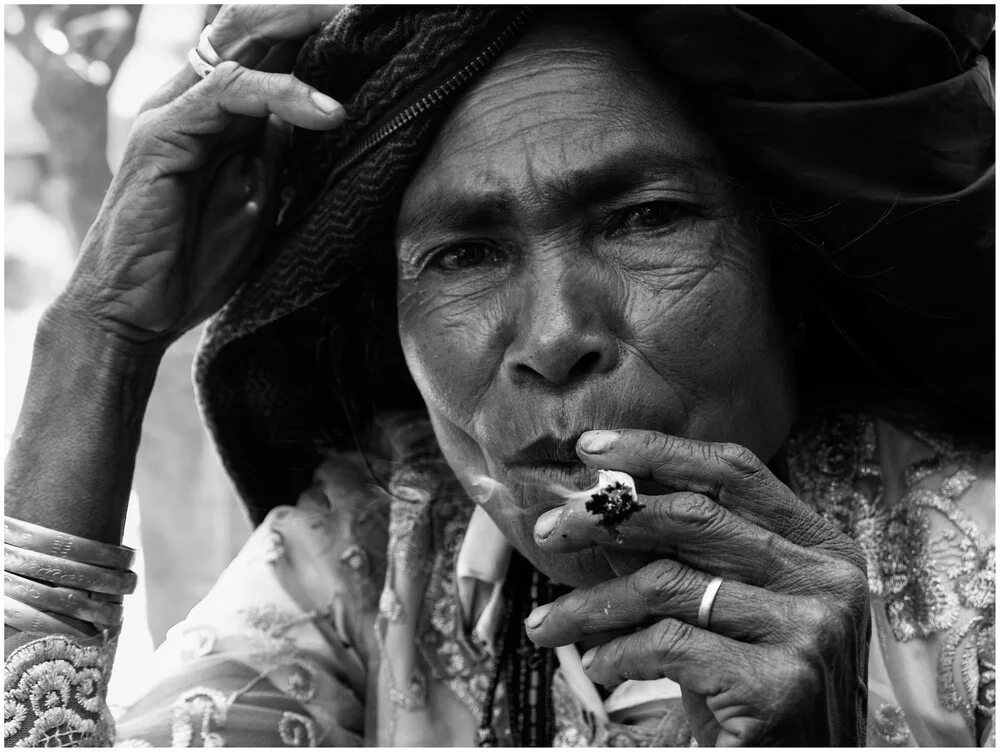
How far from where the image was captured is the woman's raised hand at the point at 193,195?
7.05ft

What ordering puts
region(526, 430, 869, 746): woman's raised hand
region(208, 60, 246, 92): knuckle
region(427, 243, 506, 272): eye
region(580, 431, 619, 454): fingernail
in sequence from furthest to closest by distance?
region(208, 60, 246, 92): knuckle → region(427, 243, 506, 272): eye → region(580, 431, 619, 454): fingernail → region(526, 430, 869, 746): woman's raised hand

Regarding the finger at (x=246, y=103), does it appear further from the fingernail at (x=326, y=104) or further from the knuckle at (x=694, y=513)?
the knuckle at (x=694, y=513)

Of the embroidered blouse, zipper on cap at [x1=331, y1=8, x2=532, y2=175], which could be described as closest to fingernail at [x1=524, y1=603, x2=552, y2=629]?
the embroidered blouse

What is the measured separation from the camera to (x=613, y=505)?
1.54 m

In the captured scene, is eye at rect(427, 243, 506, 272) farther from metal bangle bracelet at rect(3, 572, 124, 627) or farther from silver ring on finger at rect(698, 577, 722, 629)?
metal bangle bracelet at rect(3, 572, 124, 627)

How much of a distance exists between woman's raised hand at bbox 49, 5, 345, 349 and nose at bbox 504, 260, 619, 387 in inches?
23.0

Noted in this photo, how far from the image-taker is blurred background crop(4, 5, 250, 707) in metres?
4.04

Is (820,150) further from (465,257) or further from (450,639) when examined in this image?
(450,639)

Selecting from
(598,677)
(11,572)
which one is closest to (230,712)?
(11,572)

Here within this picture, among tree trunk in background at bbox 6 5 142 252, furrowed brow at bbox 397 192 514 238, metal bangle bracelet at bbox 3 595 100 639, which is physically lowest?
metal bangle bracelet at bbox 3 595 100 639

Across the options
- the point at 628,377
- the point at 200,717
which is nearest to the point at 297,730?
the point at 200,717

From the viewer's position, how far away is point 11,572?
6.90 feet

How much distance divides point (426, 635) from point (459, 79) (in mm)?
1166

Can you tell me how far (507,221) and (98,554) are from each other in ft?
3.40
